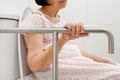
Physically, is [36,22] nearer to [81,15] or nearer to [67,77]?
[67,77]

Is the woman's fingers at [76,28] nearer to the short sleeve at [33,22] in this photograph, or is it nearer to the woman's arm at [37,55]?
the woman's arm at [37,55]

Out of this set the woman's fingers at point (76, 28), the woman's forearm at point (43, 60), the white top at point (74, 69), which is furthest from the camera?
the white top at point (74, 69)

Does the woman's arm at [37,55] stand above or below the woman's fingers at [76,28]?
below

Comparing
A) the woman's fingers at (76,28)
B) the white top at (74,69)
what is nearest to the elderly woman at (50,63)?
the white top at (74,69)

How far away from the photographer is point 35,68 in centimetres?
99

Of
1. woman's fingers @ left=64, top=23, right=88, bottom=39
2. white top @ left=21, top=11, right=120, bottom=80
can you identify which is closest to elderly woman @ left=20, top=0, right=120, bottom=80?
white top @ left=21, top=11, right=120, bottom=80

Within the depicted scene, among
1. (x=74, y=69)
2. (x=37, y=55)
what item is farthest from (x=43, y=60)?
(x=74, y=69)

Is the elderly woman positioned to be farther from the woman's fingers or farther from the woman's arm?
the woman's fingers

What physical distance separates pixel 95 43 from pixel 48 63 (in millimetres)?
1102

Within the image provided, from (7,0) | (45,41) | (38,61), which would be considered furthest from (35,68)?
(7,0)

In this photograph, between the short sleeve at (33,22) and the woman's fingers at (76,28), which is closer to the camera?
the woman's fingers at (76,28)

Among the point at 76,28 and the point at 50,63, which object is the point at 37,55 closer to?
the point at 50,63

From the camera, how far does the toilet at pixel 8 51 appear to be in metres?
1.08

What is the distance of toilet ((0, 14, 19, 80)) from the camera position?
3.56 feet
